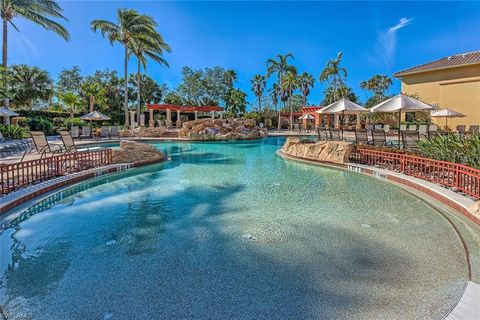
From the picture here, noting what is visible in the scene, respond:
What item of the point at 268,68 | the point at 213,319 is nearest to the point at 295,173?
the point at 213,319

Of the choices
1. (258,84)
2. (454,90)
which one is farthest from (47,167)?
(258,84)

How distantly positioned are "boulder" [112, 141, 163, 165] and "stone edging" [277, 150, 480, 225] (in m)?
6.35

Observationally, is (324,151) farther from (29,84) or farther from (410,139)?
(29,84)

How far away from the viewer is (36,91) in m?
28.8

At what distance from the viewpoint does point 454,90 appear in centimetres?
2314

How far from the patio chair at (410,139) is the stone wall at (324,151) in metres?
1.66

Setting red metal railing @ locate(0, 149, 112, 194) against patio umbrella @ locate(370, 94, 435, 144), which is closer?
red metal railing @ locate(0, 149, 112, 194)

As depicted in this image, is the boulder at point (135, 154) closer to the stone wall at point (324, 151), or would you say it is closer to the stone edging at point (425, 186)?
the stone wall at point (324, 151)

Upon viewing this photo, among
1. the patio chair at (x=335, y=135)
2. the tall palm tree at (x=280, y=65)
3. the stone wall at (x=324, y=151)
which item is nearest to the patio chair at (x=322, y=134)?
the patio chair at (x=335, y=135)

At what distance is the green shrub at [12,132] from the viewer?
16.3 meters

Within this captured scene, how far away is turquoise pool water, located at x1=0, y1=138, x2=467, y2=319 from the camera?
2.66 m

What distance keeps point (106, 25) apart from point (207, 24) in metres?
9.62

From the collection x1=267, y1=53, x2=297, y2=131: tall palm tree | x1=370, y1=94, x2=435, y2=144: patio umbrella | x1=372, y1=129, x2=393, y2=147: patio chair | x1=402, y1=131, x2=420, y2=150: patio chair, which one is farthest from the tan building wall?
x1=372, y1=129, x2=393, y2=147: patio chair

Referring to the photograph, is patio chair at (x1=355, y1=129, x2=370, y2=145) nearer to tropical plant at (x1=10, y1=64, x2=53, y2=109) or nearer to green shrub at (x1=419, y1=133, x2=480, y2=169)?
green shrub at (x1=419, y1=133, x2=480, y2=169)
